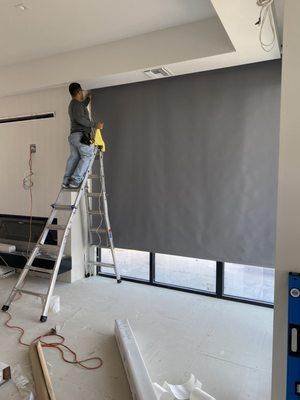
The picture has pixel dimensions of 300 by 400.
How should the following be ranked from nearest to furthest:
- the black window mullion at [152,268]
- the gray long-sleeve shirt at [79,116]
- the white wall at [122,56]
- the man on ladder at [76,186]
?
the white wall at [122,56] < the man on ladder at [76,186] < the gray long-sleeve shirt at [79,116] < the black window mullion at [152,268]

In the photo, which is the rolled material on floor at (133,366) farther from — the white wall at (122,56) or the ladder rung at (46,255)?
the white wall at (122,56)

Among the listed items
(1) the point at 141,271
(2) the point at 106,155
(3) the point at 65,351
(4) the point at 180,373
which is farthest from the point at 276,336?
(2) the point at 106,155

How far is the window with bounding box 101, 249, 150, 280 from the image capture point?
13.2 ft

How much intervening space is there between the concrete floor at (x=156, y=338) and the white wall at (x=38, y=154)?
0.98 m

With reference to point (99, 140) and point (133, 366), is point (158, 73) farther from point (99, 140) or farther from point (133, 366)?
point (133, 366)

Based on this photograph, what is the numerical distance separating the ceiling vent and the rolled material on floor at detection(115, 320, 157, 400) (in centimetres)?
261

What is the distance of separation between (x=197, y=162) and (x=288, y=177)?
2.08m

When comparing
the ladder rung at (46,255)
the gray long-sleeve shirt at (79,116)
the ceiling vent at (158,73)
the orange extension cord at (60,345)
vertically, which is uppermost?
the ceiling vent at (158,73)

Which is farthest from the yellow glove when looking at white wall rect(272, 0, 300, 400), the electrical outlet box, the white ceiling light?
white wall rect(272, 0, 300, 400)

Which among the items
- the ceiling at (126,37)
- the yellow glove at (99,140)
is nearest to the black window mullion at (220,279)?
the yellow glove at (99,140)

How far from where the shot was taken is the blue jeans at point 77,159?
3.46m

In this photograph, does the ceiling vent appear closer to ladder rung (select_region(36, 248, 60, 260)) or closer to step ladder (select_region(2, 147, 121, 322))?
step ladder (select_region(2, 147, 121, 322))

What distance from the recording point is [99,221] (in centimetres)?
409

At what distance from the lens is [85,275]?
4.21 m
